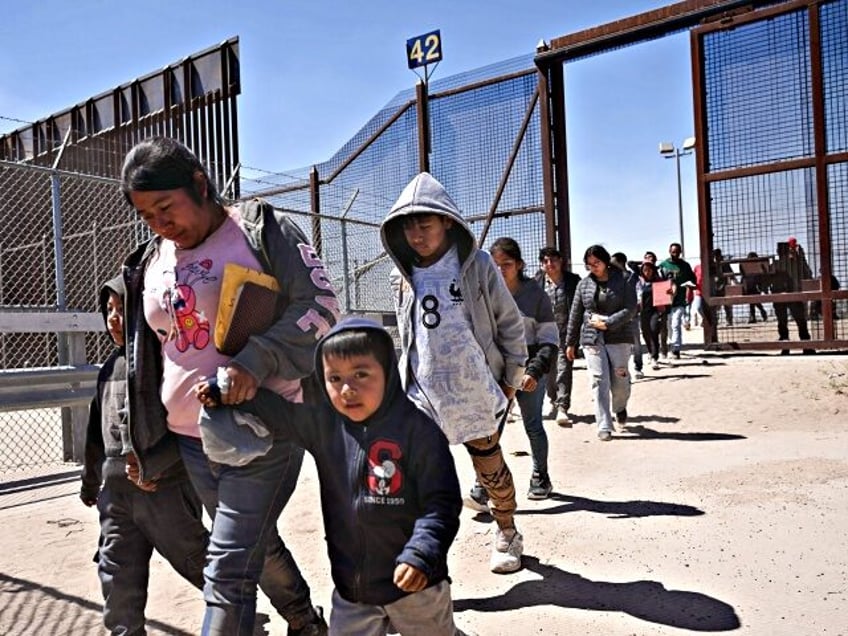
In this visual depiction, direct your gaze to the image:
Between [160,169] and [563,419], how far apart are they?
6.73m

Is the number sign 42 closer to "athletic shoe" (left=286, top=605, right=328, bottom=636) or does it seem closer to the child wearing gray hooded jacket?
the child wearing gray hooded jacket

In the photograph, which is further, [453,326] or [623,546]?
[623,546]

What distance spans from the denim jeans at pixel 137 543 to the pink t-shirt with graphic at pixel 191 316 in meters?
0.34

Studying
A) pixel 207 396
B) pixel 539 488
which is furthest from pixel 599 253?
pixel 207 396

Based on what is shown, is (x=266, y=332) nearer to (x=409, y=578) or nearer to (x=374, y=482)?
(x=374, y=482)

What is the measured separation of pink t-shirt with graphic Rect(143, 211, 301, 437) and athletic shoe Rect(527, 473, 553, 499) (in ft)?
10.7

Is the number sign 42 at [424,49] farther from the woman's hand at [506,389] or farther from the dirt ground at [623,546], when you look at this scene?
the woman's hand at [506,389]

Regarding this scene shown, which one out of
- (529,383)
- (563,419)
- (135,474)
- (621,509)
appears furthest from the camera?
(563,419)

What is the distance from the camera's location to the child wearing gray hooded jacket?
3.52m

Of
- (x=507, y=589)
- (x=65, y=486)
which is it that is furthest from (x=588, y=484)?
(x=65, y=486)

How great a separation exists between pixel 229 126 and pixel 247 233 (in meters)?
13.1

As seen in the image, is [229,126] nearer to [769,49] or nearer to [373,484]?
[769,49]

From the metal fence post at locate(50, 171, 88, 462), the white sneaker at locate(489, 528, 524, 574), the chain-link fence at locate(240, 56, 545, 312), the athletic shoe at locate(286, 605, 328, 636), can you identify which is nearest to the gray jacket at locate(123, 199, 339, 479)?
the athletic shoe at locate(286, 605, 328, 636)

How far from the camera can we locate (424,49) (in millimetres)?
12531
